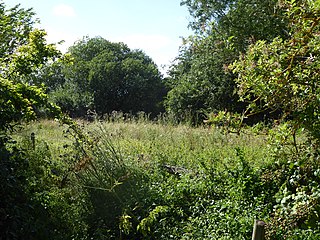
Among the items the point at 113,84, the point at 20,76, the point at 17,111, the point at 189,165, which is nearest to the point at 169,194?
the point at 189,165

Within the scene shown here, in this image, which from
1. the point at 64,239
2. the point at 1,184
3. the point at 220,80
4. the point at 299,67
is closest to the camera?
the point at 299,67

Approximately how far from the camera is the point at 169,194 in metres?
5.25

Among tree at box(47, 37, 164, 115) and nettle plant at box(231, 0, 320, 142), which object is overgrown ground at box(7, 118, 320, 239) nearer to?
nettle plant at box(231, 0, 320, 142)

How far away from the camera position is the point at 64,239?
4617mm

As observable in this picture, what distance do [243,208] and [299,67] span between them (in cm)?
180

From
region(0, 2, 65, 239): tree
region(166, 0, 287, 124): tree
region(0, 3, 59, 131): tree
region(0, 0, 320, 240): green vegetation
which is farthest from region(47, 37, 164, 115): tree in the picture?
region(0, 3, 59, 131): tree

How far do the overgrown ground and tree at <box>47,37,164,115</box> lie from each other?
50.4 ft

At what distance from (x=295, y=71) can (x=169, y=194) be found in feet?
7.72

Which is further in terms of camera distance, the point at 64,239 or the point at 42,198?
the point at 42,198

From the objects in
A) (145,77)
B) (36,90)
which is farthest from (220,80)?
(36,90)

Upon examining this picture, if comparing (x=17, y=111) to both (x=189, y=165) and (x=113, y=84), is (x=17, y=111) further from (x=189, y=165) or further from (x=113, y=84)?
(x=113, y=84)

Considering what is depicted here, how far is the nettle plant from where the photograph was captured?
3459 mm

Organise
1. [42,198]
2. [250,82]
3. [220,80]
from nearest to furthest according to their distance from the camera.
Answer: [250,82] → [42,198] → [220,80]

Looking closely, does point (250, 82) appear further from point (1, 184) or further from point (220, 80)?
point (220, 80)
